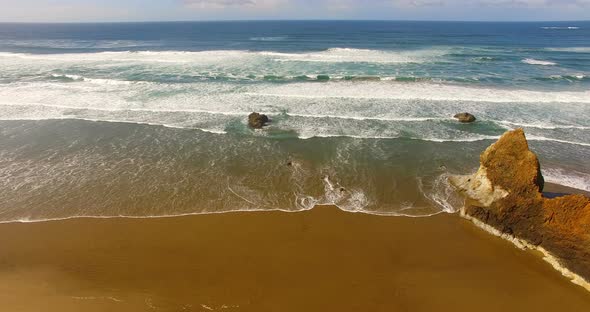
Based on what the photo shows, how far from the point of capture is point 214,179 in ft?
42.5

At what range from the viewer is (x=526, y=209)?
31.7ft

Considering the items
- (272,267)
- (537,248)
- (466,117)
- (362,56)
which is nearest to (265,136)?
(272,267)

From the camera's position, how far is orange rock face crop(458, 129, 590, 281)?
28.3 feet

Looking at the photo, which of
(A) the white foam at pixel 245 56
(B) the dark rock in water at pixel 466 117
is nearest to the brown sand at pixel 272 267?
(B) the dark rock in water at pixel 466 117

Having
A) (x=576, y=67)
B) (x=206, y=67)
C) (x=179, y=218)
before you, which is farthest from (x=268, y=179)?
(x=576, y=67)

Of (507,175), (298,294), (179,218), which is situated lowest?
(298,294)

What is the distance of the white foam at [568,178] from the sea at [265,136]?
0.29ft

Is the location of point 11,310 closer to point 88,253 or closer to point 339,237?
point 88,253

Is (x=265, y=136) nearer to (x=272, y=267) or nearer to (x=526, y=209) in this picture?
(x=272, y=267)

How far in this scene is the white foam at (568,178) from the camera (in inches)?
494

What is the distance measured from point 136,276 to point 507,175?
11202 mm

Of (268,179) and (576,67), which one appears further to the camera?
(576,67)

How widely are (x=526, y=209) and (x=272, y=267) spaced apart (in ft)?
24.6

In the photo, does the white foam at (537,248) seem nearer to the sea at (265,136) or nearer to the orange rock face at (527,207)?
the orange rock face at (527,207)
